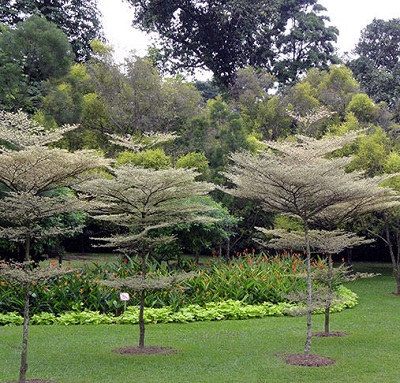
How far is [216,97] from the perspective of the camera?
2275 centimetres

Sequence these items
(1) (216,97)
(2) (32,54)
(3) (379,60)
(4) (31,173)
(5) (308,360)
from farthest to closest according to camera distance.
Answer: (3) (379,60), (1) (216,97), (2) (32,54), (5) (308,360), (4) (31,173)

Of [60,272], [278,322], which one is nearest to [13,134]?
[60,272]

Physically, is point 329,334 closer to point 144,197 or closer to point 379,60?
point 144,197

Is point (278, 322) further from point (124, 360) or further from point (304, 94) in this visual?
point (304, 94)

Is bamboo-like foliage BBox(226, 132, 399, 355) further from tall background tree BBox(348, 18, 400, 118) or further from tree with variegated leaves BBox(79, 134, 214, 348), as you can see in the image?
Answer: tall background tree BBox(348, 18, 400, 118)

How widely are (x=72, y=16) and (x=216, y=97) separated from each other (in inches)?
339

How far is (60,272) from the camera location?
6.14 m

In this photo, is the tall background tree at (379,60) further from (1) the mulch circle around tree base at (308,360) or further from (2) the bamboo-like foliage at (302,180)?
(1) the mulch circle around tree base at (308,360)

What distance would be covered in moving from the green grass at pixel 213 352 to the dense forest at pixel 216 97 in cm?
288

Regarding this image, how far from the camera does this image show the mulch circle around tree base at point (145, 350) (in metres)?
7.79

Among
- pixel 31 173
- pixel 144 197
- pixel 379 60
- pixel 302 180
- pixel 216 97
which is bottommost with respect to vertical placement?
pixel 144 197

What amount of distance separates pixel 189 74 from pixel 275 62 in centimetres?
473

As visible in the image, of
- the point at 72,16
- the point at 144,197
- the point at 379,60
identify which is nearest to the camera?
the point at 144,197

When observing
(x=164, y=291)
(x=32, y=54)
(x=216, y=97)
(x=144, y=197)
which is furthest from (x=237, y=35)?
(x=144, y=197)
